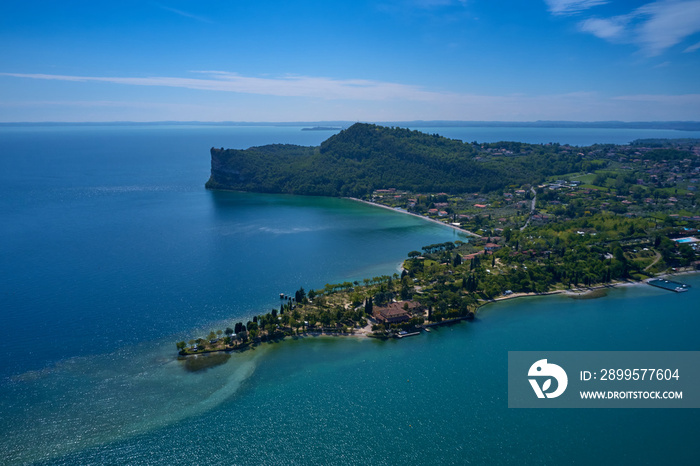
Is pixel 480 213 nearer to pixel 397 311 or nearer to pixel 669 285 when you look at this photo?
pixel 669 285

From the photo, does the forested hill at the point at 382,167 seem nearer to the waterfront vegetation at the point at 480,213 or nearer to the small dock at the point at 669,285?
the waterfront vegetation at the point at 480,213

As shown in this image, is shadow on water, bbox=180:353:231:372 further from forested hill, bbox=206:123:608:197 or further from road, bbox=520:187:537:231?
forested hill, bbox=206:123:608:197

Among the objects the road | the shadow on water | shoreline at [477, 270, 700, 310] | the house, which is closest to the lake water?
the shadow on water

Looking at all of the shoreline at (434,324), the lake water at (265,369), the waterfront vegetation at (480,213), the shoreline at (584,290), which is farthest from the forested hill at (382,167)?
the shoreline at (434,324)

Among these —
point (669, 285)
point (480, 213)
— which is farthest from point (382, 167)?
point (669, 285)

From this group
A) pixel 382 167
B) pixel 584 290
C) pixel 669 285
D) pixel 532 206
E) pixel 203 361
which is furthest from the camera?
pixel 382 167
